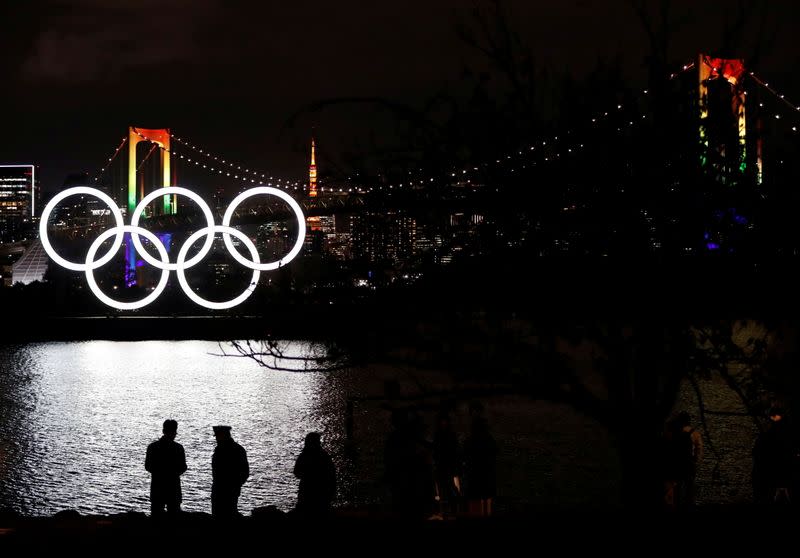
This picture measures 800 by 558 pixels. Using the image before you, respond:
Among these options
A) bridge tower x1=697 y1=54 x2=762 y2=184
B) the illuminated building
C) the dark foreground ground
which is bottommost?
the dark foreground ground

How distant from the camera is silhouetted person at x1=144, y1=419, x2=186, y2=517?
21.1 ft

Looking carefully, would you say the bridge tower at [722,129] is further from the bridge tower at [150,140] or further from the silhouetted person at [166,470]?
the bridge tower at [150,140]

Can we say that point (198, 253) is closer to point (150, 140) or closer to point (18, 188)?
point (150, 140)

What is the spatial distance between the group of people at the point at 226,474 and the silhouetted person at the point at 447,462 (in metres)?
1.06

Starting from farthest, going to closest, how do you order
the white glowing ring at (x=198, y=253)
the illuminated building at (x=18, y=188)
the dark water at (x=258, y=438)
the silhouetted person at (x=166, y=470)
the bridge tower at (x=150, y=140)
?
the illuminated building at (x=18, y=188) → the bridge tower at (x=150, y=140) → the white glowing ring at (x=198, y=253) → the dark water at (x=258, y=438) → the silhouetted person at (x=166, y=470)

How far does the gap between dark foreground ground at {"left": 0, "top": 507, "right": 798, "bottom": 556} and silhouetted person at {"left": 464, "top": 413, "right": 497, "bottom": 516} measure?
166cm

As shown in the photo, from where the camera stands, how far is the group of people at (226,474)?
589 cm

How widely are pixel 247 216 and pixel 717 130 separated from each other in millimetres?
35120

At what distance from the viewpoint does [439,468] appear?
7.14 metres

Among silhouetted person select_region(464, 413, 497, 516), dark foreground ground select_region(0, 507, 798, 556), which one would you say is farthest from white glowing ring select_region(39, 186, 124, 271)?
dark foreground ground select_region(0, 507, 798, 556)

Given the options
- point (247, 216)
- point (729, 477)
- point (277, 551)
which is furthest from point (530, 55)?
point (247, 216)

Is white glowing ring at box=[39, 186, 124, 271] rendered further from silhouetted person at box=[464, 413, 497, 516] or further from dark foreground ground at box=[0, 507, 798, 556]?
dark foreground ground at box=[0, 507, 798, 556]

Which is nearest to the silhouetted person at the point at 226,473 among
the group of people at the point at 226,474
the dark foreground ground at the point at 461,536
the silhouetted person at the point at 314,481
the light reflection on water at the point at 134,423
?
the group of people at the point at 226,474

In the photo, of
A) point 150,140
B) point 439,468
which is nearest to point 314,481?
point 439,468
